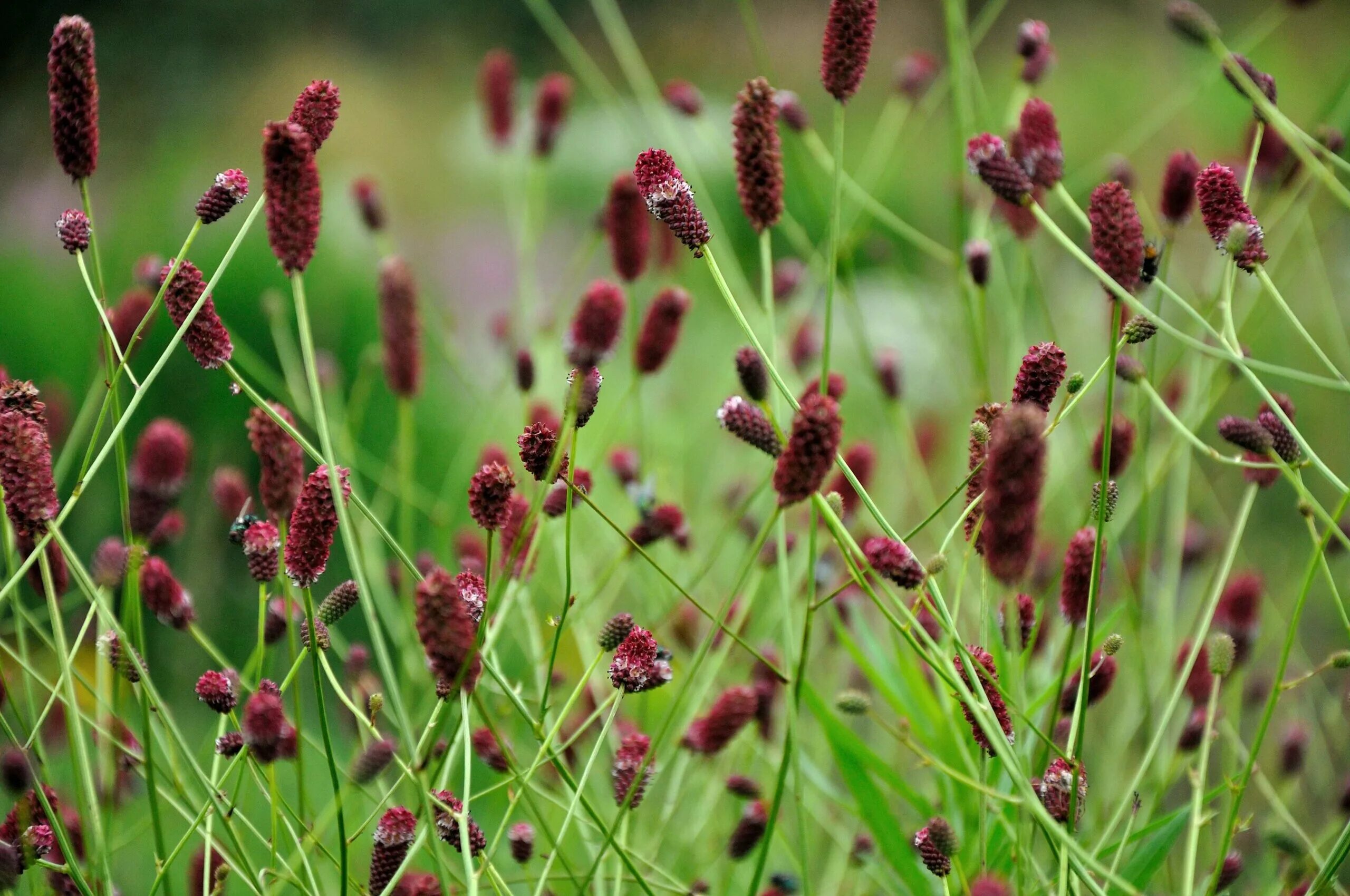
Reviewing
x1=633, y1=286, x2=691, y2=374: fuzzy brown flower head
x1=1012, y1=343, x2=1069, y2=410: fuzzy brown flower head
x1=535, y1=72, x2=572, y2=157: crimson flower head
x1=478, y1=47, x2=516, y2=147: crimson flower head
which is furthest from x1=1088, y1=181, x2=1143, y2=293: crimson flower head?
x1=478, y1=47, x2=516, y2=147: crimson flower head

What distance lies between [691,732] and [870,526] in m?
0.54

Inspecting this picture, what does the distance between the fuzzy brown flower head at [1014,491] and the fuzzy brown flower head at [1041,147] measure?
0.27 metres

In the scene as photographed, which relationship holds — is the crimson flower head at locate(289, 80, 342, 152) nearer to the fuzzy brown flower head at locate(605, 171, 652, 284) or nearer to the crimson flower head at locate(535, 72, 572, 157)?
the fuzzy brown flower head at locate(605, 171, 652, 284)

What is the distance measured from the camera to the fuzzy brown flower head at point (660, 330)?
0.72 meters

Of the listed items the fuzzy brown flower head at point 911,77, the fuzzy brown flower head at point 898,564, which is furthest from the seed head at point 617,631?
the fuzzy brown flower head at point 911,77

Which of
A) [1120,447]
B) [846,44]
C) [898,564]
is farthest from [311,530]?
[1120,447]

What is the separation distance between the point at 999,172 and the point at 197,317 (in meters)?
0.40

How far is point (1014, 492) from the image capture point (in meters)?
0.40

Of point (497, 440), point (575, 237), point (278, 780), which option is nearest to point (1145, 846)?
point (278, 780)

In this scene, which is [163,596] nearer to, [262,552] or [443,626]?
[262,552]

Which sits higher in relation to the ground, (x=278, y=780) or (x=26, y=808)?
(x=26, y=808)

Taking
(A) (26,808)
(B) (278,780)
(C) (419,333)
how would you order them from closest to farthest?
(A) (26,808)
(C) (419,333)
(B) (278,780)

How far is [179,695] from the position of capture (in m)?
1.38

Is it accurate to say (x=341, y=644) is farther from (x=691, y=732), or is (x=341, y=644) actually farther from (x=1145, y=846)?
(x=1145, y=846)
